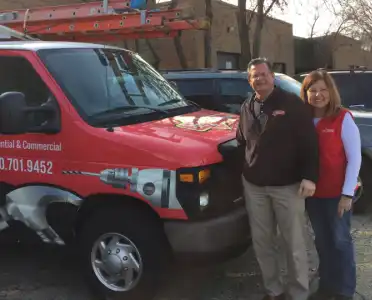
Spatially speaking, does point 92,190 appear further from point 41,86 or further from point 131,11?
point 131,11

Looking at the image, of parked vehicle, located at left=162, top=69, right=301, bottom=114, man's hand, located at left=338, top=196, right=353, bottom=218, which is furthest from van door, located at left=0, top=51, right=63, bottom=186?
parked vehicle, located at left=162, top=69, right=301, bottom=114

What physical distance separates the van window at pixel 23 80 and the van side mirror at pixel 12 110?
346 mm

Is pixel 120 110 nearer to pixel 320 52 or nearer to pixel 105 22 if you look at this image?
pixel 105 22

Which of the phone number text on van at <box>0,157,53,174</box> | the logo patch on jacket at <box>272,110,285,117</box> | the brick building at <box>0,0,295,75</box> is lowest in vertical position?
the phone number text on van at <box>0,157,53,174</box>

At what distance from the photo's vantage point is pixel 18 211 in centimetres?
432

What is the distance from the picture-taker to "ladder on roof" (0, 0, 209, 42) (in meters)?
7.75

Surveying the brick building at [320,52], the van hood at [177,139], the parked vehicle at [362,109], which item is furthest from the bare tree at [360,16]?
the van hood at [177,139]

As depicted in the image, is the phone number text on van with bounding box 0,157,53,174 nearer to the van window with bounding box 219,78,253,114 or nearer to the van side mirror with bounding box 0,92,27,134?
the van side mirror with bounding box 0,92,27,134

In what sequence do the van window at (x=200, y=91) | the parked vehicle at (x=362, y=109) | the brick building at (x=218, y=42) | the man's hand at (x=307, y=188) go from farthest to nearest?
the brick building at (x=218, y=42), the van window at (x=200, y=91), the parked vehicle at (x=362, y=109), the man's hand at (x=307, y=188)

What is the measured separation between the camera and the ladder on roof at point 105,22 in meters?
7.75

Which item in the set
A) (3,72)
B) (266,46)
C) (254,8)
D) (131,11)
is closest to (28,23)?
(131,11)

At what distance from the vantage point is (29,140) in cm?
418

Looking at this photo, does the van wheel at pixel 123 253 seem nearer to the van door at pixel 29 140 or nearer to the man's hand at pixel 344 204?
the van door at pixel 29 140

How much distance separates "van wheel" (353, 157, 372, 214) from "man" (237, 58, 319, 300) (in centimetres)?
293
